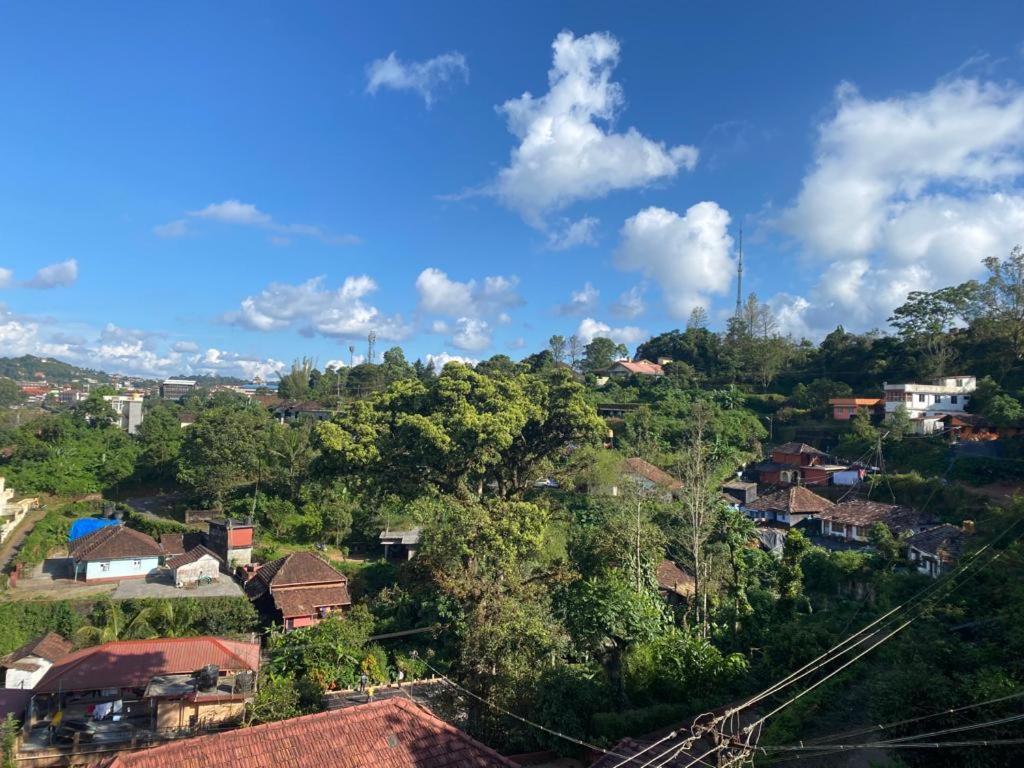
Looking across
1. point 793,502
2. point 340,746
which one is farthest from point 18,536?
point 793,502

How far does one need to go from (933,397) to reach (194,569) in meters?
31.6

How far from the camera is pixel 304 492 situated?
26219 millimetres

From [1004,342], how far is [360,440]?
31.4 m

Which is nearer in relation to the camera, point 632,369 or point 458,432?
point 458,432

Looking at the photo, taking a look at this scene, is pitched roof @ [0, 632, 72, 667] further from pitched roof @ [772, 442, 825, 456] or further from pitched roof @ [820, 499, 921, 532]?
pitched roof @ [772, 442, 825, 456]

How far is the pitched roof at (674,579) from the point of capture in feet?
59.3

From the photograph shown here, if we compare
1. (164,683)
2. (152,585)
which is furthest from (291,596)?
(164,683)

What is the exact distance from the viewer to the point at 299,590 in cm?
1842

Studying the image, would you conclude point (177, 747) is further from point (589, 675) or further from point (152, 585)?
point (152, 585)

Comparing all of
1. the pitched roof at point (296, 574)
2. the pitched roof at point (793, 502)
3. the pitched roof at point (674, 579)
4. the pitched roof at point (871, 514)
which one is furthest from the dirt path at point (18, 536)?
the pitched roof at point (871, 514)

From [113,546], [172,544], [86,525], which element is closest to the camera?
[113,546]

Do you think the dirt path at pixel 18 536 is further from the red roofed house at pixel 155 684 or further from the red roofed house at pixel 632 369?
the red roofed house at pixel 632 369

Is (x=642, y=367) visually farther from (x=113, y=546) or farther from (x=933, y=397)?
(x=113, y=546)

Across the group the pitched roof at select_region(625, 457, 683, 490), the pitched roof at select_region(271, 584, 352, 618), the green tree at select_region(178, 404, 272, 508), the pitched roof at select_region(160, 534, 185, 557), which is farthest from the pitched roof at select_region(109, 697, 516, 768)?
the green tree at select_region(178, 404, 272, 508)
